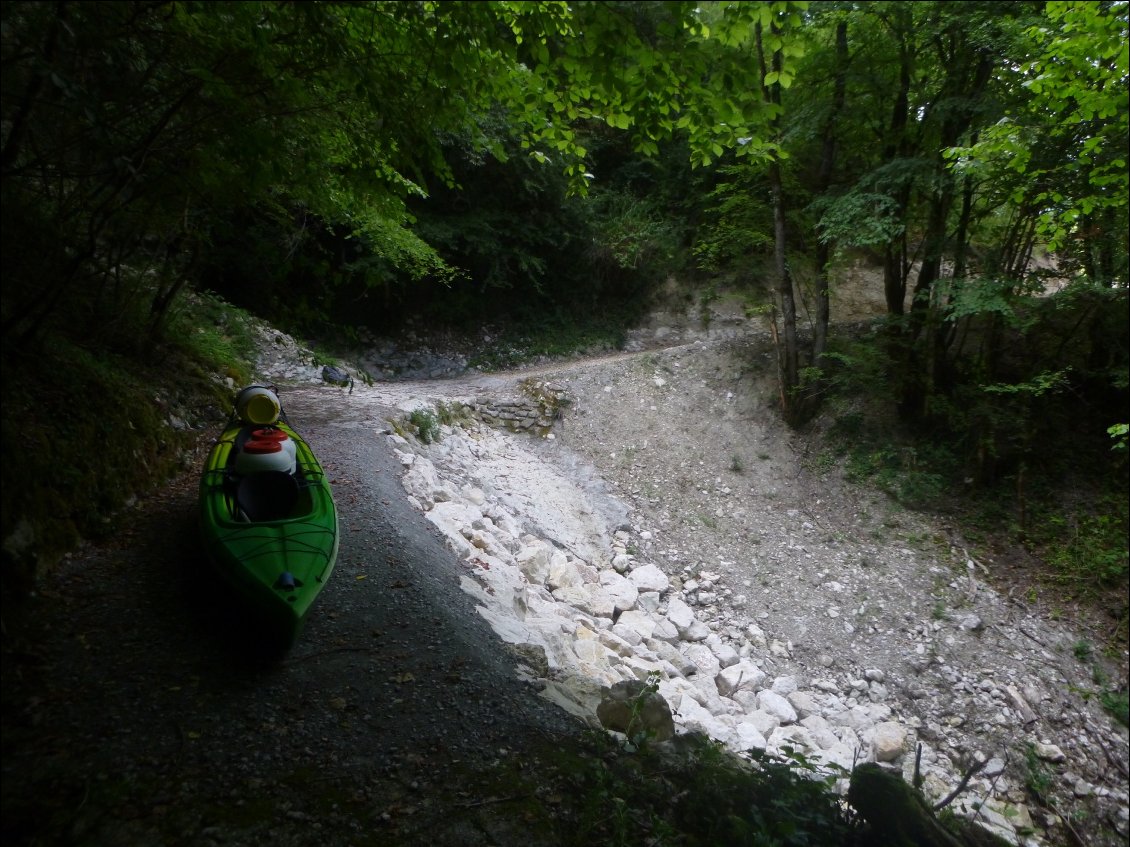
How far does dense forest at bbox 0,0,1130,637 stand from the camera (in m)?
3.08

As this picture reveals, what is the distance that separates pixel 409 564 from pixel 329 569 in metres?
1.27

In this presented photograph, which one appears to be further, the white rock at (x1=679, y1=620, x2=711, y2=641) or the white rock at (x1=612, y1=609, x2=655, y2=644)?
the white rock at (x1=679, y1=620, x2=711, y2=641)

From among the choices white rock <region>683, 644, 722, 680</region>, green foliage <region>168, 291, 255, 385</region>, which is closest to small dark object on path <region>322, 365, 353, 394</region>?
green foliage <region>168, 291, 255, 385</region>

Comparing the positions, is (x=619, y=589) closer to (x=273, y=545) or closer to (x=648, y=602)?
(x=648, y=602)

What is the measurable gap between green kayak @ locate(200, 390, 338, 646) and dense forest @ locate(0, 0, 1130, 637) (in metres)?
0.99

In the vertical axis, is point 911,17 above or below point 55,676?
above

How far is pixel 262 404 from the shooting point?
515cm

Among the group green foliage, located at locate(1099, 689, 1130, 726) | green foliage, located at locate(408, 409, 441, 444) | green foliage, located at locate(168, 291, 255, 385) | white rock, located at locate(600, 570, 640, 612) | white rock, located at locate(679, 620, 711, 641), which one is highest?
green foliage, located at locate(168, 291, 255, 385)

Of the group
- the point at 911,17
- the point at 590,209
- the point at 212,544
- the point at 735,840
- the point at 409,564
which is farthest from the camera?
the point at 590,209

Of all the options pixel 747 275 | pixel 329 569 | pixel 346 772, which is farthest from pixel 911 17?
pixel 346 772

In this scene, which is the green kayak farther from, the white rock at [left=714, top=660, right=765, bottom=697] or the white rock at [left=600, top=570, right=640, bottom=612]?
the white rock at [left=714, top=660, right=765, bottom=697]

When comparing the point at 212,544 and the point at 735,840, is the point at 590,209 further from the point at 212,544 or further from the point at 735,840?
the point at 735,840

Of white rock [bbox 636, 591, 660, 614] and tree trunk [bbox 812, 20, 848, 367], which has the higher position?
tree trunk [bbox 812, 20, 848, 367]

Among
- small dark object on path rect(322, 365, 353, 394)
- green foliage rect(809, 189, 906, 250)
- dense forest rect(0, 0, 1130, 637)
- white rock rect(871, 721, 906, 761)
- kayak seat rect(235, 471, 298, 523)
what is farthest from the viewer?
small dark object on path rect(322, 365, 353, 394)
